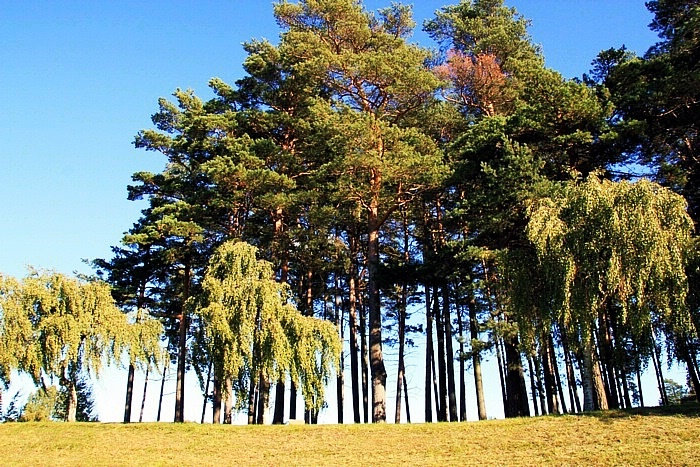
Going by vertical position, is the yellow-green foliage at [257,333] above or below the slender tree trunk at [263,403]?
above

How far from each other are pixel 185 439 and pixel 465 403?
11.6 meters

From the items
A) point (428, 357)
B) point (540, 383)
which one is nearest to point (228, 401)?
point (428, 357)

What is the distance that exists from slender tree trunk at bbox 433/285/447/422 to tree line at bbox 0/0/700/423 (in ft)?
0.25

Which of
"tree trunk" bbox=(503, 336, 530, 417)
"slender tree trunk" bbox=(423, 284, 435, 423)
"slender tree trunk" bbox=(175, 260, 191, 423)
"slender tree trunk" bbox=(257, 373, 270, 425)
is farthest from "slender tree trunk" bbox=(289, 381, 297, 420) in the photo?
"tree trunk" bbox=(503, 336, 530, 417)

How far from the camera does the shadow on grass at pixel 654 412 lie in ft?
51.7

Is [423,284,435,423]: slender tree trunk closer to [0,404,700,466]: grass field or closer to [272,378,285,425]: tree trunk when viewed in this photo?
[272,378,285,425]: tree trunk

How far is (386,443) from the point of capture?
1645 cm

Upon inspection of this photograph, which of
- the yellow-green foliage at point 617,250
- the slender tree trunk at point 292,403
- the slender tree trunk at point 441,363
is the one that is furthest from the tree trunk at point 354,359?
the yellow-green foliage at point 617,250

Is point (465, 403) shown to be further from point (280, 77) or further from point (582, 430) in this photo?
point (280, 77)

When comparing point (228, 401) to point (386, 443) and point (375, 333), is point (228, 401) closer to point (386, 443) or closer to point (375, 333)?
point (375, 333)

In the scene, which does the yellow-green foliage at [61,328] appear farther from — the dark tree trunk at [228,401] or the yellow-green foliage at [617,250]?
the yellow-green foliage at [617,250]

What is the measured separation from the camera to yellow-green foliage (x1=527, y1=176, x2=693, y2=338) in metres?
15.8

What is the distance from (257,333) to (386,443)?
564 centimetres

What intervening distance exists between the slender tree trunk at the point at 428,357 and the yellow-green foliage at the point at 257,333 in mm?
6289
